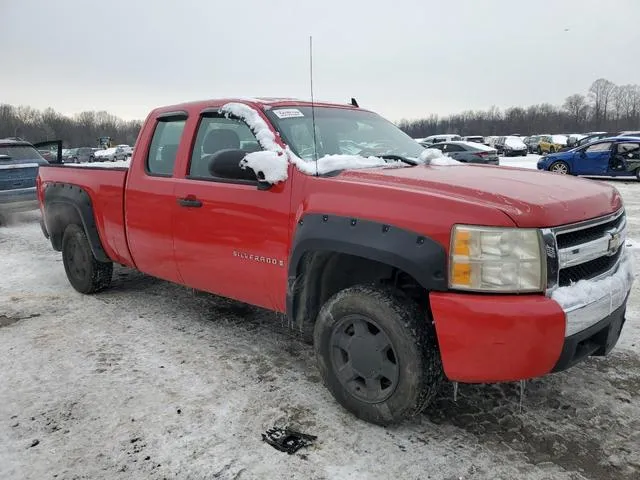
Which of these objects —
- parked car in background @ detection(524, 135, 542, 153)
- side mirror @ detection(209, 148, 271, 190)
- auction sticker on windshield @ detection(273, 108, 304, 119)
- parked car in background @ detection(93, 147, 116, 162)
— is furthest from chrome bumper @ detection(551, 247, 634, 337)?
parked car in background @ detection(524, 135, 542, 153)

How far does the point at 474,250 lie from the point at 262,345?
212 cm

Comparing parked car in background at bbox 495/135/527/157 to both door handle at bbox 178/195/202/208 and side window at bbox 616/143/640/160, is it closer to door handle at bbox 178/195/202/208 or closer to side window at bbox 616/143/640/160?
side window at bbox 616/143/640/160

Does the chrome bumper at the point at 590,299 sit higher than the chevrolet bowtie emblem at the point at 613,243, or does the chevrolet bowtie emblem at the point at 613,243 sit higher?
the chevrolet bowtie emblem at the point at 613,243

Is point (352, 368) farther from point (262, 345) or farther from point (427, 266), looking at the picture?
point (262, 345)

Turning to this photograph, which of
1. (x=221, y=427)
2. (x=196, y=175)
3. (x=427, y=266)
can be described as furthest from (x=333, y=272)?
(x=196, y=175)

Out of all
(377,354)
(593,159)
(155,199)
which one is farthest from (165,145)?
(593,159)

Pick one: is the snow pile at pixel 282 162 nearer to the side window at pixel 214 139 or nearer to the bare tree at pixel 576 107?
the side window at pixel 214 139

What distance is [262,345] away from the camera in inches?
157

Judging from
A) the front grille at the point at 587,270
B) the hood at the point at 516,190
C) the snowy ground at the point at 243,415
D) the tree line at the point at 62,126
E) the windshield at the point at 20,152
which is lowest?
the snowy ground at the point at 243,415

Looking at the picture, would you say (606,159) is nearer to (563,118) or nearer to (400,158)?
(400,158)

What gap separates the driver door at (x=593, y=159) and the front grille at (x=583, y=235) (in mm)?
16401

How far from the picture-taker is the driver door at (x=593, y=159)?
17.2m

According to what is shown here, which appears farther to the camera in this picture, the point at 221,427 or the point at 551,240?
the point at 221,427

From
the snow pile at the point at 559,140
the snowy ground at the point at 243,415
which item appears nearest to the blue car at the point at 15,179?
the snowy ground at the point at 243,415
